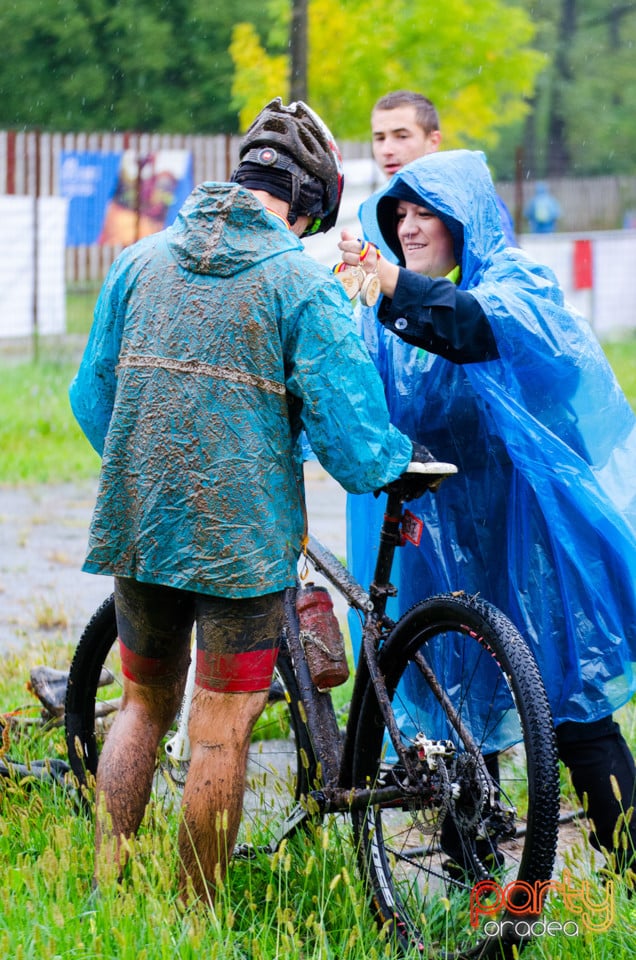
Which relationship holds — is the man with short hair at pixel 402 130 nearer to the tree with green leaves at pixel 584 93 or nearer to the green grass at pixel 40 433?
the green grass at pixel 40 433

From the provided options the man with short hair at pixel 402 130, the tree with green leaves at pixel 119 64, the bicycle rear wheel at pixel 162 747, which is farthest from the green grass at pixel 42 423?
the tree with green leaves at pixel 119 64

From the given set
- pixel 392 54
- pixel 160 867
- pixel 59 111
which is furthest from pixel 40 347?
pixel 59 111

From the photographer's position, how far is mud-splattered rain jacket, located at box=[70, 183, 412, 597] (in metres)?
2.72

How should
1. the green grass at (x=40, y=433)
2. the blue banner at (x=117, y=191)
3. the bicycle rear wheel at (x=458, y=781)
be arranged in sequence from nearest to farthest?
the bicycle rear wheel at (x=458, y=781)
the green grass at (x=40, y=433)
the blue banner at (x=117, y=191)

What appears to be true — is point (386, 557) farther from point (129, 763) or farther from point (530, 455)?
point (129, 763)

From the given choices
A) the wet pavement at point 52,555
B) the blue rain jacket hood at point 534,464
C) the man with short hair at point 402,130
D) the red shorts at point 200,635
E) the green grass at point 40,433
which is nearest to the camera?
the red shorts at point 200,635

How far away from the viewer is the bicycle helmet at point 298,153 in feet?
9.38

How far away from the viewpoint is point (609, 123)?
4300 centimetres

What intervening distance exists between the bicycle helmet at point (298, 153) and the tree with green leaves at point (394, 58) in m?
16.1

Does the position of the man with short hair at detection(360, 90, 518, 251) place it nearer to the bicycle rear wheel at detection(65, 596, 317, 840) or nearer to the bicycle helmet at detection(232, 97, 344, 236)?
the bicycle rear wheel at detection(65, 596, 317, 840)

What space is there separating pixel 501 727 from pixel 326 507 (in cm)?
561

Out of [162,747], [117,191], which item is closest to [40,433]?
[162,747]

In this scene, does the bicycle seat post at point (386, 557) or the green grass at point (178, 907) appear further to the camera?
the bicycle seat post at point (386, 557)

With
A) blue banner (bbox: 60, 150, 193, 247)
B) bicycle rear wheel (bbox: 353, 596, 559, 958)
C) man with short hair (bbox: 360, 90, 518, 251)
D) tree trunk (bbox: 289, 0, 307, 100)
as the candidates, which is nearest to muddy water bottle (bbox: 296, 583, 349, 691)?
bicycle rear wheel (bbox: 353, 596, 559, 958)
